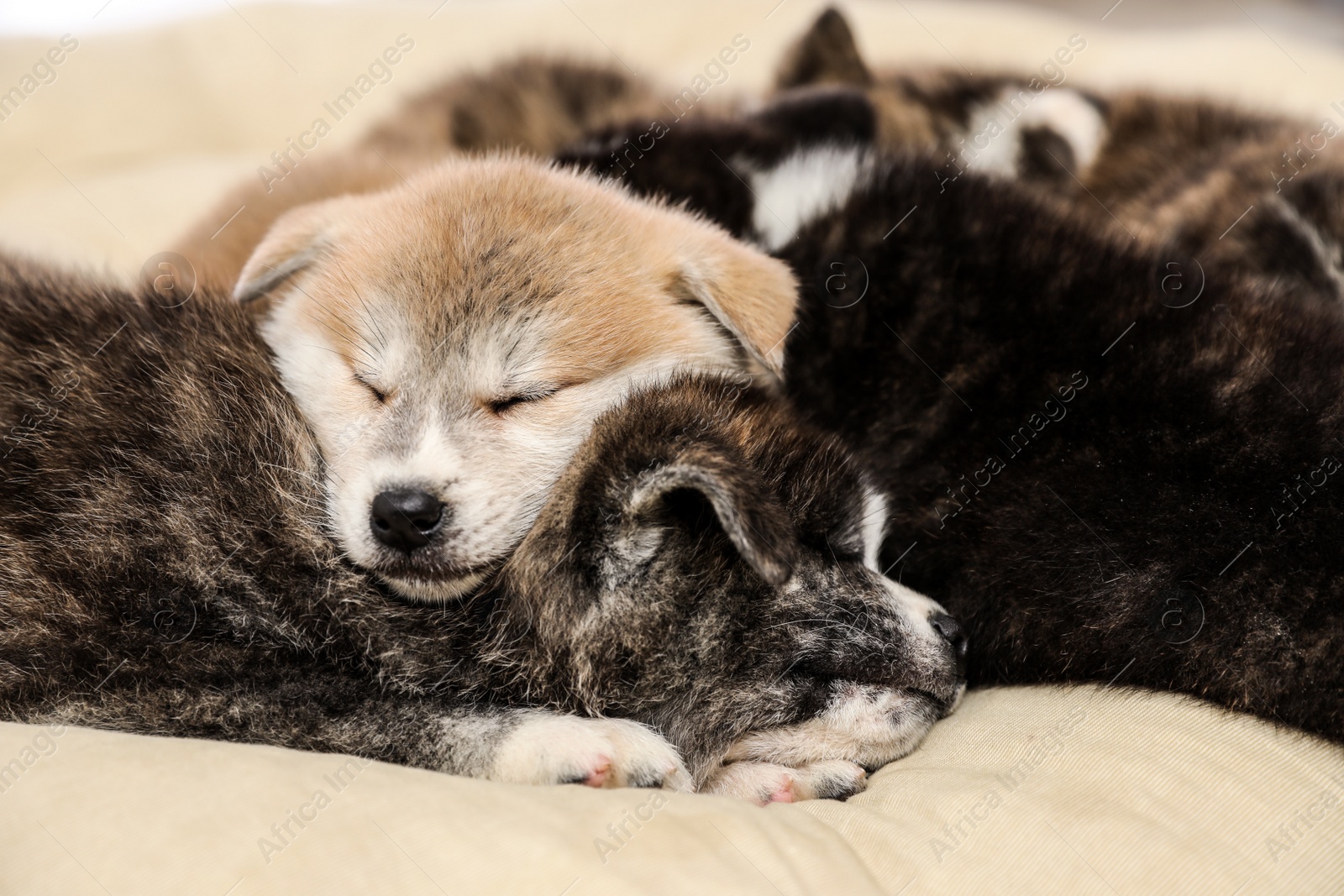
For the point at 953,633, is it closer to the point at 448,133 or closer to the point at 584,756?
the point at 584,756

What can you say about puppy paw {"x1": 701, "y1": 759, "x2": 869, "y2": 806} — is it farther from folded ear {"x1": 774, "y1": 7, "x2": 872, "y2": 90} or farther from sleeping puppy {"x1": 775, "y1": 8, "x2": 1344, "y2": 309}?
folded ear {"x1": 774, "y1": 7, "x2": 872, "y2": 90}

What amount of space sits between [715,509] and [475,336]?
0.48 metres

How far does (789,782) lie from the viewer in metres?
1.55

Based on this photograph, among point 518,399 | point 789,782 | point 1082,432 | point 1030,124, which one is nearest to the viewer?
point 789,782

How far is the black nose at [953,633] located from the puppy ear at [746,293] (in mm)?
459

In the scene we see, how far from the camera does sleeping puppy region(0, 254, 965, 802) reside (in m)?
1.46

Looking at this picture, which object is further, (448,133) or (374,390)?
(448,133)

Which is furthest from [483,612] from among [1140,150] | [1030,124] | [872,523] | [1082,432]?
[1140,150]

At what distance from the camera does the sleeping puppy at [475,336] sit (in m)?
1.55

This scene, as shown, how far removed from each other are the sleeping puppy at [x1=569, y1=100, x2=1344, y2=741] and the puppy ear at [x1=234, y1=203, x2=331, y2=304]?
0.86 m

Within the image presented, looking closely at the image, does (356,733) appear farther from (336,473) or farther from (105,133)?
(105,133)

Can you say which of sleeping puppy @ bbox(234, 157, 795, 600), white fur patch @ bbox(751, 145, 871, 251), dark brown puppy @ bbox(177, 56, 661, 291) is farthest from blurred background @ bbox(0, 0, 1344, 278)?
sleeping puppy @ bbox(234, 157, 795, 600)

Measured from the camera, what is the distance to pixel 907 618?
1607 mm

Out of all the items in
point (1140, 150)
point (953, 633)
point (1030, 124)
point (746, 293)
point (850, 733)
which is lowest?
point (850, 733)
